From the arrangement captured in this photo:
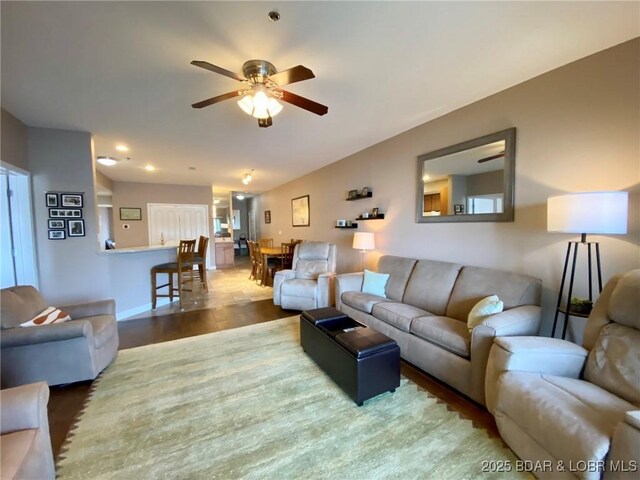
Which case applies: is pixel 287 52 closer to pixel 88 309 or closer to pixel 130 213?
pixel 88 309

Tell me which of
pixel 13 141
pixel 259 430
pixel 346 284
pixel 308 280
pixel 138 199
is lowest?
pixel 259 430

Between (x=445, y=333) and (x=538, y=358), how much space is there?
64 cm

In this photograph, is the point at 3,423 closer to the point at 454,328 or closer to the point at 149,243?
the point at 454,328

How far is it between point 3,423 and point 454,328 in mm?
2742

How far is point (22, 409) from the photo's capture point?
3.90 feet

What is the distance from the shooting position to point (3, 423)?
3.80 feet

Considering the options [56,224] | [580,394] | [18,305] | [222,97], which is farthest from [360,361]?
[56,224]

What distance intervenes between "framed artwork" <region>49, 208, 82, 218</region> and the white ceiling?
1.00 meters

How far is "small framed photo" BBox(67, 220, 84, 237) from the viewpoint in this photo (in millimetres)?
3305

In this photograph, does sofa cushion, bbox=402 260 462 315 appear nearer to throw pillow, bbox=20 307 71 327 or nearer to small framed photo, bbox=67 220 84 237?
throw pillow, bbox=20 307 71 327

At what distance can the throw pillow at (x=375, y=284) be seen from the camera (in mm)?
3301

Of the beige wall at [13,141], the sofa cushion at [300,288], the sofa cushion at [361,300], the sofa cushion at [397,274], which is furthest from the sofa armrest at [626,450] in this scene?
the beige wall at [13,141]

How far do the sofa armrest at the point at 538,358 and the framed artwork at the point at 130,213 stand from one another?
814cm

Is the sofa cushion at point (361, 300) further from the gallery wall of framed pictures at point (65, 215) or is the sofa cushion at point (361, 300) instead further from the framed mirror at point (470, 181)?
the gallery wall of framed pictures at point (65, 215)
